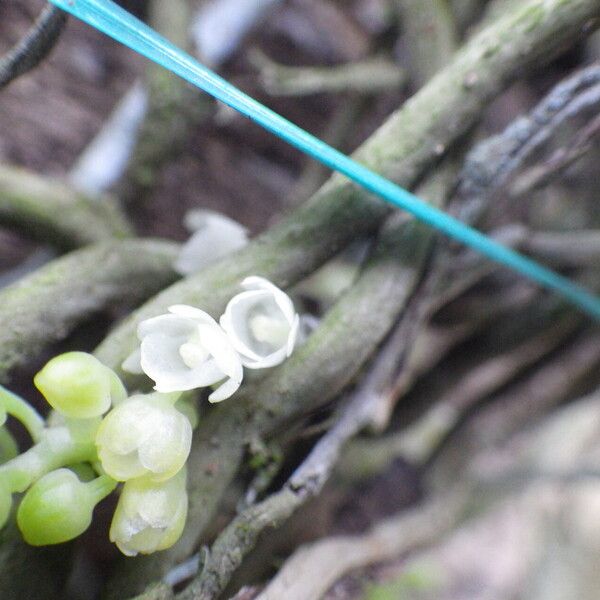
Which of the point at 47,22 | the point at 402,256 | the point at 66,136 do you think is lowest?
the point at 402,256

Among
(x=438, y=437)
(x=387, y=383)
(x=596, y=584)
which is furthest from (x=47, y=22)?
(x=596, y=584)

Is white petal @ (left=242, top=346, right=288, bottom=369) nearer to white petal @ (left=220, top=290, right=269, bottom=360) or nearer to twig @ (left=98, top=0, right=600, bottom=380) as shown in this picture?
white petal @ (left=220, top=290, right=269, bottom=360)

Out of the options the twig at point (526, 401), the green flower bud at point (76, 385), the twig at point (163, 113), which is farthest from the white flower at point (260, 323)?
the twig at point (526, 401)

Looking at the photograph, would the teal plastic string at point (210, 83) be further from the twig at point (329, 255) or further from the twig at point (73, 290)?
the twig at point (73, 290)

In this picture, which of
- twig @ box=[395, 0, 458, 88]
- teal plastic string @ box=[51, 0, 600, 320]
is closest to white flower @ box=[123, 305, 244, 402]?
teal plastic string @ box=[51, 0, 600, 320]

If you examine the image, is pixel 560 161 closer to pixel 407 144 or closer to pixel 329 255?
pixel 407 144

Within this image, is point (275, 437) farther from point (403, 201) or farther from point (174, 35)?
point (174, 35)

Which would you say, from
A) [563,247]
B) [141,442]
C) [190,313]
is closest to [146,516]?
[141,442]
